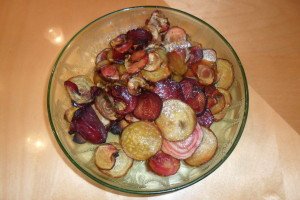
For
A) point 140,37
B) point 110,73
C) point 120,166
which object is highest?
point 140,37

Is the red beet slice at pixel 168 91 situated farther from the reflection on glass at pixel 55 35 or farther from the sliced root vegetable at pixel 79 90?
the reflection on glass at pixel 55 35

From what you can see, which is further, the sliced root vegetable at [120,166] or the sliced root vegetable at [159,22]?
the sliced root vegetable at [159,22]

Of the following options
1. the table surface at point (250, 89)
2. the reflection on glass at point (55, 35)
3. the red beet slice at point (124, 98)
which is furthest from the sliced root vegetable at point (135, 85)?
the reflection on glass at point (55, 35)

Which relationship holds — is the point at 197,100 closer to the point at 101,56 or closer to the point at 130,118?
the point at 130,118

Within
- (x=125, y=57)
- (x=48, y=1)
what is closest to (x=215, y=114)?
(x=125, y=57)

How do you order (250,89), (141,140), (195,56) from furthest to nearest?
(250,89) → (195,56) → (141,140)

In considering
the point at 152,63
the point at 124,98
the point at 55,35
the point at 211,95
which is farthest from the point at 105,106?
the point at 55,35

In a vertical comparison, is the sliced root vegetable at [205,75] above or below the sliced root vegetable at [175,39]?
below
